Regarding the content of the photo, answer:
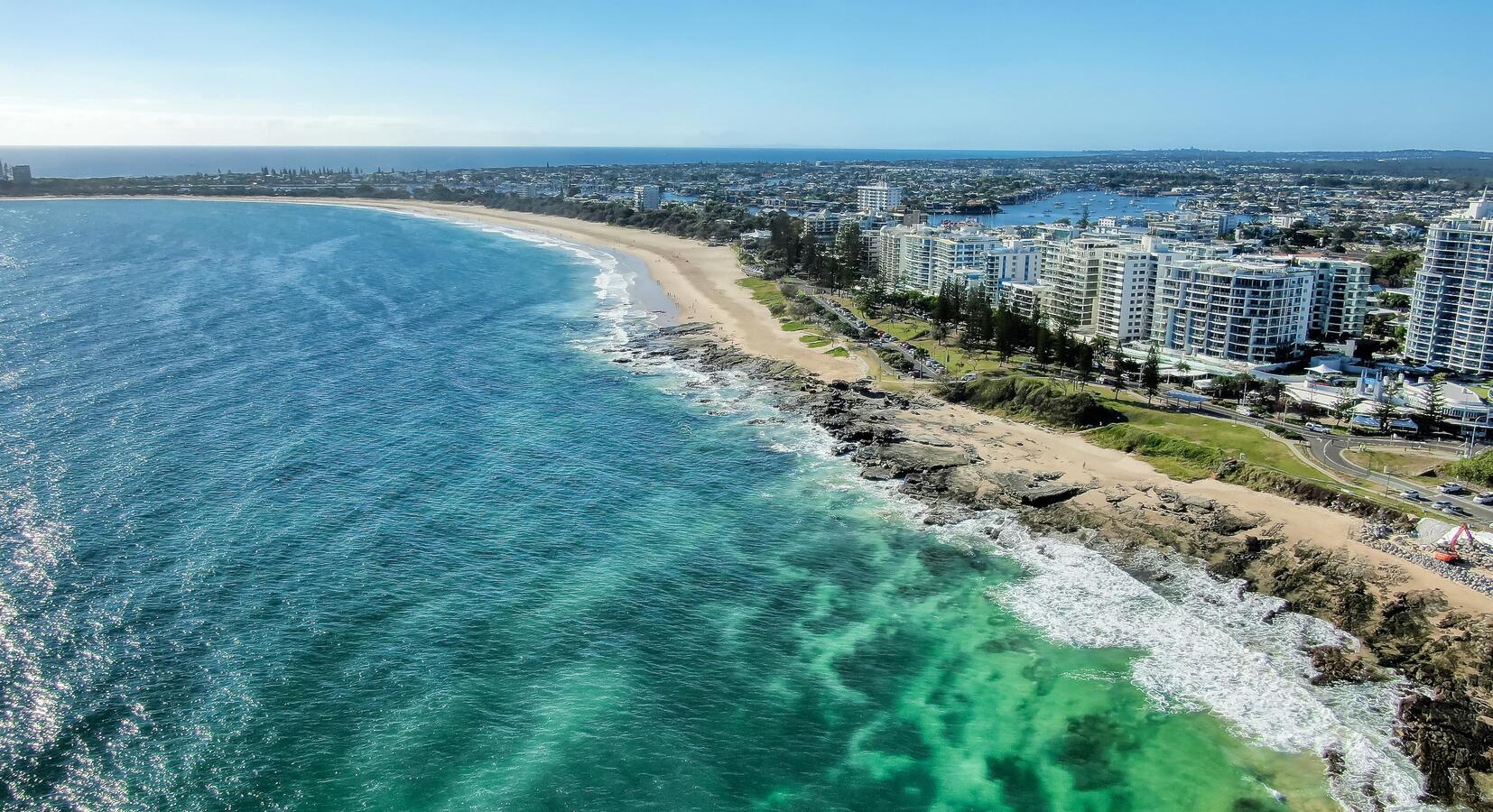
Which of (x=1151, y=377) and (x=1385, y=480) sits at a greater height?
(x=1151, y=377)

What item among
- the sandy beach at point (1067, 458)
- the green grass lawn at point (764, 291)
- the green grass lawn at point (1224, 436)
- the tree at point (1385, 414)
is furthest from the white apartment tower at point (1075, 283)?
the tree at point (1385, 414)

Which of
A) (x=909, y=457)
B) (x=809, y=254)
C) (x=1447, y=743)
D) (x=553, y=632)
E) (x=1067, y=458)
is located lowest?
(x=1447, y=743)

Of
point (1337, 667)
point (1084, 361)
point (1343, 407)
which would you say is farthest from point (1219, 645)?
point (1084, 361)

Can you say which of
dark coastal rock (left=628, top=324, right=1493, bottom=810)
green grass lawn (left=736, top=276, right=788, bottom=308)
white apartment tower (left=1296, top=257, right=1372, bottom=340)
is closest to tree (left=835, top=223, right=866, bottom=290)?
green grass lawn (left=736, top=276, right=788, bottom=308)

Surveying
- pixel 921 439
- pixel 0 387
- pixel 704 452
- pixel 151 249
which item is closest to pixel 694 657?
pixel 704 452

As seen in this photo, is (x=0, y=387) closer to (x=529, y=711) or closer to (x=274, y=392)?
(x=274, y=392)

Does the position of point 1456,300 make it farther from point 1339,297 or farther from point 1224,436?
point 1224,436
